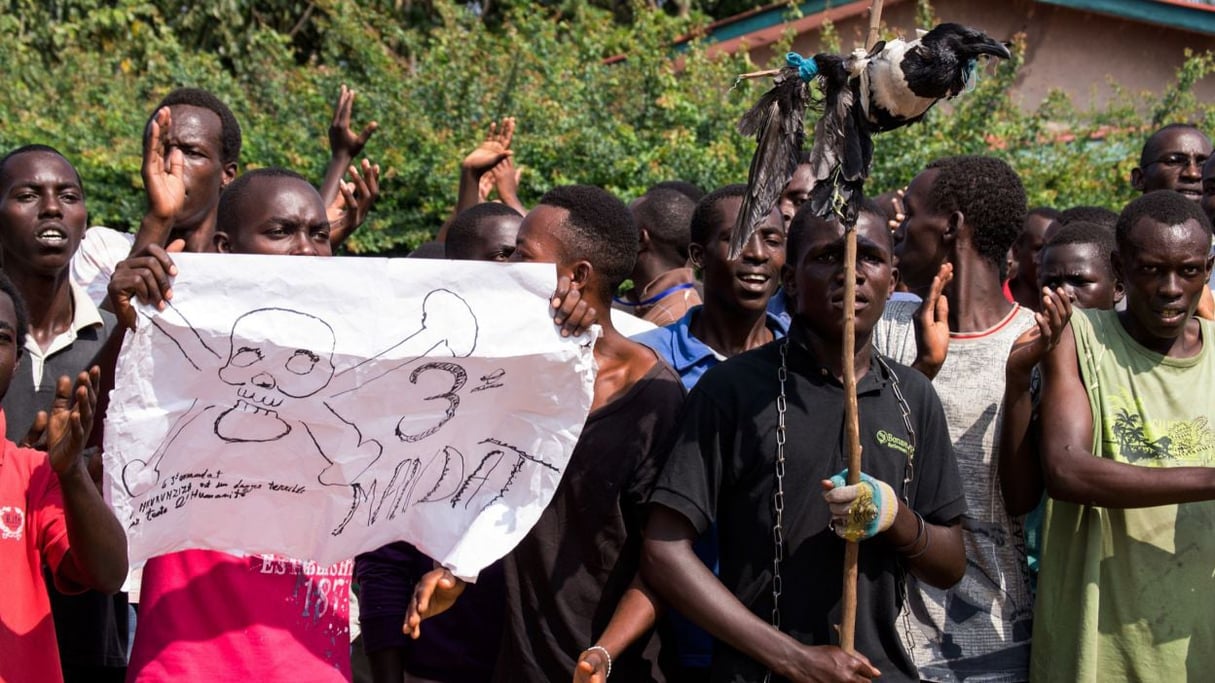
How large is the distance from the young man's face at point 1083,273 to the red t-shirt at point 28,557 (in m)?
3.80

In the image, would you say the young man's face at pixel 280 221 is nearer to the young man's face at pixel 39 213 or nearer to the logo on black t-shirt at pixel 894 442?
the young man's face at pixel 39 213

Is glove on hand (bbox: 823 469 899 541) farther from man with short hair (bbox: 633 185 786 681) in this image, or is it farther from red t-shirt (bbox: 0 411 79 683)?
red t-shirt (bbox: 0 411 79 683)

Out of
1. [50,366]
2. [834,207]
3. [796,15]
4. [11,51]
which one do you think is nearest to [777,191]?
[834,207]

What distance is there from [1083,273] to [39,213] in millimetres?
3961

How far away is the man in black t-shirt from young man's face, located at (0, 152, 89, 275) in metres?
2.56

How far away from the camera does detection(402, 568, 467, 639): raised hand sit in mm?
3744

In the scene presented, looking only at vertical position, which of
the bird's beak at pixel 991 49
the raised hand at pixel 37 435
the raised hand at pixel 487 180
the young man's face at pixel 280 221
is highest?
the bird's beak at pixel 991 49

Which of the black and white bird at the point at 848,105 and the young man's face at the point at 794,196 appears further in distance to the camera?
the young man's face at the point at 794,196

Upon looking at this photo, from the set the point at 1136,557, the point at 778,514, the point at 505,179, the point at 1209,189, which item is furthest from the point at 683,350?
the point at 1209,189

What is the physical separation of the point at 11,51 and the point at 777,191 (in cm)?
1471

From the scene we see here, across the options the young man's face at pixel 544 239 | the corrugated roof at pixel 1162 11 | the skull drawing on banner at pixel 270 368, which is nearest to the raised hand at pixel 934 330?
the young man's face at pixel 544 239

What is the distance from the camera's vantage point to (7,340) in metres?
3.80

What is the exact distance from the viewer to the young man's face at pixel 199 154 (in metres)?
5.52

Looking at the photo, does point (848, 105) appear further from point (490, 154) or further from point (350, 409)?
point (490, 154)
